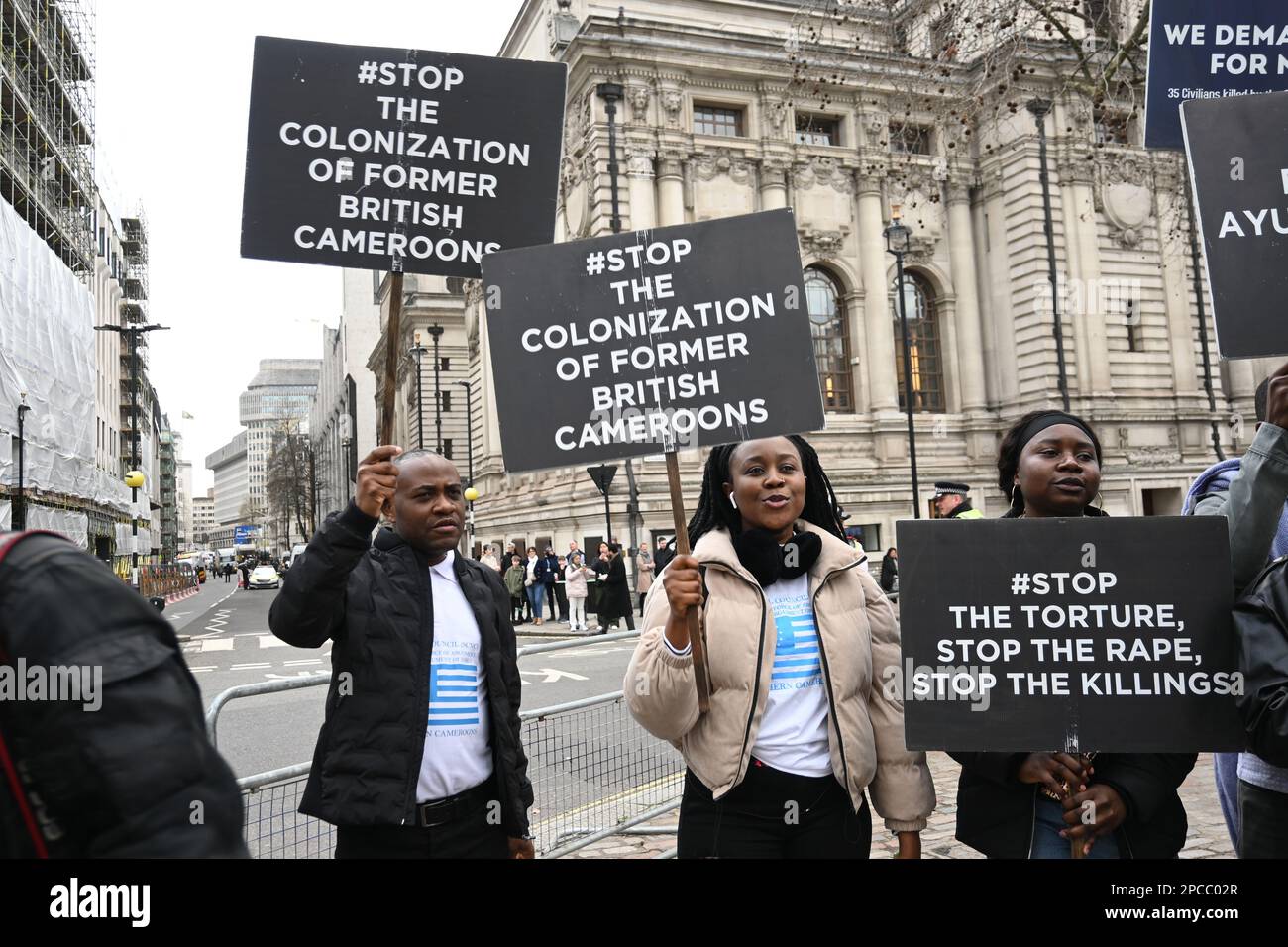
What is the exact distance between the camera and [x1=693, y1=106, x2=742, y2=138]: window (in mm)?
34091

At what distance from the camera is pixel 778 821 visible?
9.79 feet

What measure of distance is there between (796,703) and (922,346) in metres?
36.0

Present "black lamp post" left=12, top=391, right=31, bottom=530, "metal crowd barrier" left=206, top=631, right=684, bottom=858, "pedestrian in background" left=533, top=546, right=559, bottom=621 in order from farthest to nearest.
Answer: "pedestrian in background" left=533, top=546, right=559, bottom=621 < "black lamp post" left=12, top=391, right=31, bottom=530 < "metal crowd barrier" left=206, top=631, right=684, bottom=858

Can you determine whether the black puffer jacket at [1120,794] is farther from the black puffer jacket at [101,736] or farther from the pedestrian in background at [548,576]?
the pedestrian in background at [548,576]

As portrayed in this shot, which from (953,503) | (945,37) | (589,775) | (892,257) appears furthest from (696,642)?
(892,257)

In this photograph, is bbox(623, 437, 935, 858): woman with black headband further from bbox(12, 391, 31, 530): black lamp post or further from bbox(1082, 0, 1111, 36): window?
bbox(12, 391, 31, 530): black lamp post

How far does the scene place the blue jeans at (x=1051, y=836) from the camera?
284 cm

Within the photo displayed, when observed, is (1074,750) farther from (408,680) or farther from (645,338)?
(408,680)

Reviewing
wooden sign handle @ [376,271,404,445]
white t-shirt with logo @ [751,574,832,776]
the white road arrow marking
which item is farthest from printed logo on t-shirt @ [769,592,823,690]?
the white road arrow marking

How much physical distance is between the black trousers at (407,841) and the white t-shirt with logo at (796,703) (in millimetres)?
1005

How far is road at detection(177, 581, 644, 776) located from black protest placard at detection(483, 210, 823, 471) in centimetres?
152

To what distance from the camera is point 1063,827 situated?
9.36 feet

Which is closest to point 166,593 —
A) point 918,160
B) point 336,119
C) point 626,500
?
point 626,500
